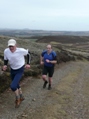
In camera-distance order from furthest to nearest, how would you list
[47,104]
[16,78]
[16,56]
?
[47,104]
[16,78]
[16,56]

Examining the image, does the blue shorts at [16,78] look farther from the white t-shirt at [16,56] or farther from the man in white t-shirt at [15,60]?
the white t-shirt at [16,56]

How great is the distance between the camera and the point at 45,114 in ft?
34.5

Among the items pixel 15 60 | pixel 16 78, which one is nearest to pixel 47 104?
pixel 16 78

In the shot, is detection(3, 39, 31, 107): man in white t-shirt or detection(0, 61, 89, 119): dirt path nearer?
detection(3, 39, 31, 107): man in white t-shirt

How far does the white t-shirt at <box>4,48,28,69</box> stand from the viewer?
10.1 m

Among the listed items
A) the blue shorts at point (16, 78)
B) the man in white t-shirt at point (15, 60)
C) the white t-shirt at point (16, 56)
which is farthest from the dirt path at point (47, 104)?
the white t-shirt at point (16, 56)

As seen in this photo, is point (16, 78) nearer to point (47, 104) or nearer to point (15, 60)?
point (15, 60)

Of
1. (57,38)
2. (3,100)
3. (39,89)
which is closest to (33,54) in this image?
(39,89)

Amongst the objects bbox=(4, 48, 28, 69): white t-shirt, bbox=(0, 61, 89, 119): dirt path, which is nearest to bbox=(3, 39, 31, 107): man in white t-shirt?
bbox=(4, 48, 28, 69): white t-shirt

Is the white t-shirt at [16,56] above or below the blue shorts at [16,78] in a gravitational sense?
above

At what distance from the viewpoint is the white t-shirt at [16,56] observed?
1010 cm

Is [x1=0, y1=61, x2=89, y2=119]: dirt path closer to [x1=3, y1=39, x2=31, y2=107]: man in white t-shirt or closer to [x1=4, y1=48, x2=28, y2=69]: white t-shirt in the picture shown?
[x1=3, y1=39, x2=31, y2=107]: man in white t-shirt

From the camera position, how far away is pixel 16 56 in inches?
398

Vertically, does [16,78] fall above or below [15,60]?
below
